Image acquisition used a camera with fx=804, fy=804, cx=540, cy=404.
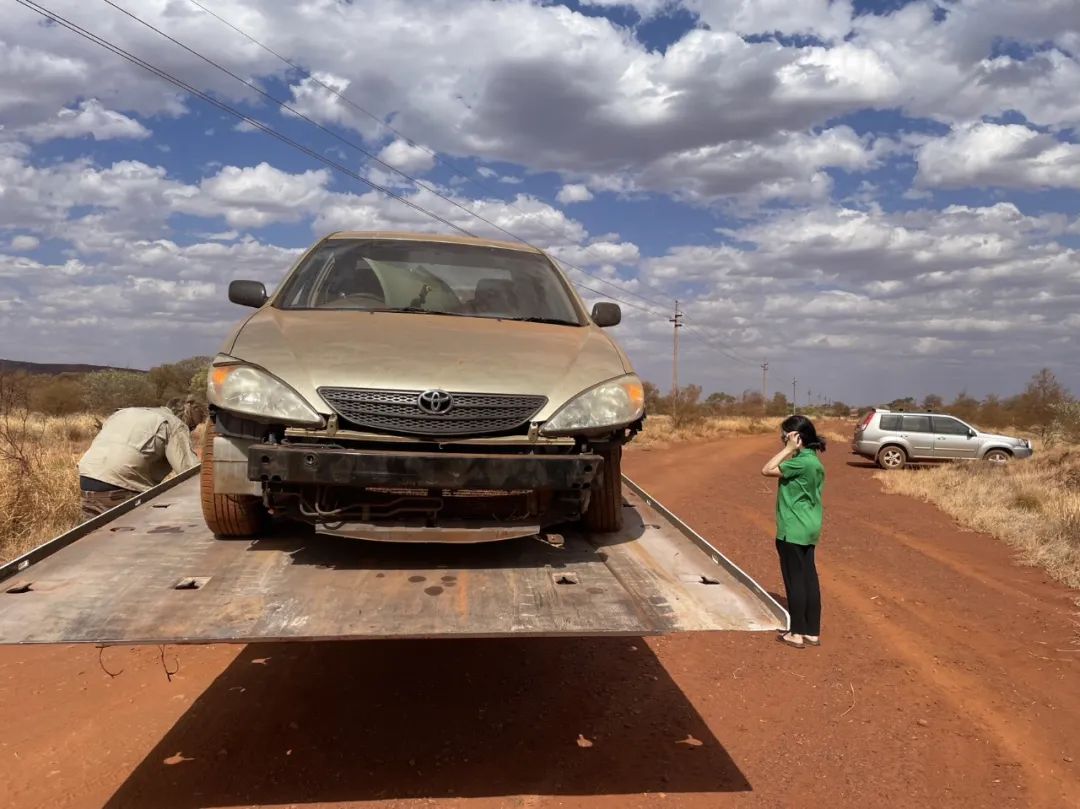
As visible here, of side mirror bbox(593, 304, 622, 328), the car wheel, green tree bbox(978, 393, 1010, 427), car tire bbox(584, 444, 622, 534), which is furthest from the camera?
green tree bbox(978, 393, 1010, 427)

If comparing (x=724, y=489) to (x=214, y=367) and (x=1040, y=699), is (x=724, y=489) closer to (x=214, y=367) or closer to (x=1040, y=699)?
(x=1040, y=699)

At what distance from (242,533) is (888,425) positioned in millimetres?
21038

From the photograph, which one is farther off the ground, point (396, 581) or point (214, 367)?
point (214, 367)

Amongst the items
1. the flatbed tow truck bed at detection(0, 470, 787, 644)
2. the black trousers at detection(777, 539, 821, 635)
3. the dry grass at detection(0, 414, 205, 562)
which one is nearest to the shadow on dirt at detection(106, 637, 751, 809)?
the black trousers at detection(777, 539, 821, 635)

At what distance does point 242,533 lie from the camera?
364 centimetres

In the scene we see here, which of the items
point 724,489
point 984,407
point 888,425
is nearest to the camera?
point 724,489

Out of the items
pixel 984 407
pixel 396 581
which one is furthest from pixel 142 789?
pixel 984 407

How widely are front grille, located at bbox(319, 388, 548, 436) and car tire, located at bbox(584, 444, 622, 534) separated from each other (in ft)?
1.96

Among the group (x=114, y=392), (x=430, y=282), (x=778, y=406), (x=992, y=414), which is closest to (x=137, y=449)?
(x=430, y=282)

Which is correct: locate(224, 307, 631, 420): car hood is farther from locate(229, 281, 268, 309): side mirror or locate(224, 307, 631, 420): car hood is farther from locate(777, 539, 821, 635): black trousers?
locate(777, 539, 821, 635): black trousers

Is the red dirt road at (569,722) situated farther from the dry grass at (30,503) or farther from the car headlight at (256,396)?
the dry grass at (30,503)

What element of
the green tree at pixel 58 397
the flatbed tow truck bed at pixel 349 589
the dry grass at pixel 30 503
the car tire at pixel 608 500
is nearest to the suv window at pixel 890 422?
the dry grass at pixel 30 503

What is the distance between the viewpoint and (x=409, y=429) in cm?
317

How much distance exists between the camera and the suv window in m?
A: 21.7
